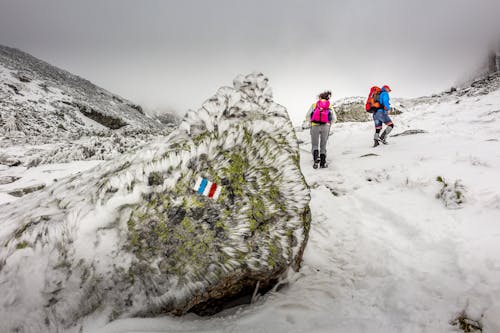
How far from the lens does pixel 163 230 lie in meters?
2.51

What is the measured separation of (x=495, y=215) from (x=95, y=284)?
5.10 m

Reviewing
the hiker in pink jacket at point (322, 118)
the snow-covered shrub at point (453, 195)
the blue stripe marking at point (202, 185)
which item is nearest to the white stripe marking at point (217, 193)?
the blue stripe marking at point (202, 185)

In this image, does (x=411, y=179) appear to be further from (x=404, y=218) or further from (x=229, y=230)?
(x=229, y=230)

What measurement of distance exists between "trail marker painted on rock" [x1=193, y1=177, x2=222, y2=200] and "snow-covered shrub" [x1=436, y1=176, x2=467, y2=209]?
3818 mm

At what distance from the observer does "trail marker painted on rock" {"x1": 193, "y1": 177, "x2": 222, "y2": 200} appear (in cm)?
278

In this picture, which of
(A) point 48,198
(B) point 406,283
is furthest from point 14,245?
(B) point 406,283

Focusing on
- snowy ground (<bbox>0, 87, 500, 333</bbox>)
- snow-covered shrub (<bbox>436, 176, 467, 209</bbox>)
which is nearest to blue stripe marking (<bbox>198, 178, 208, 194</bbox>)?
snowy ground (<bbox>0, 87, 500, 333</bbox>)

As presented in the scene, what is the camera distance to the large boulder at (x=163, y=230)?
7.21 ft

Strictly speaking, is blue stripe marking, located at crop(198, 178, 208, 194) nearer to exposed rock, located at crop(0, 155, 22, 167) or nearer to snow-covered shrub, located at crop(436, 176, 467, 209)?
snow-covered shrub, located at crop(436, 176, 467, 209)

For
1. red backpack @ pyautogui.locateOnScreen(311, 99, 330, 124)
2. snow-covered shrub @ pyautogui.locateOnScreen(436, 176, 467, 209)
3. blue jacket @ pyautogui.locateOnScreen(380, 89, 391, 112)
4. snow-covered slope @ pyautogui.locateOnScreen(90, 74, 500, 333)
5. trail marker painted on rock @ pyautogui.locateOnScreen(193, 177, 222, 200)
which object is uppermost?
blue jacket @ pyautogui.locateOnScreen(380, 89, 391, 112)

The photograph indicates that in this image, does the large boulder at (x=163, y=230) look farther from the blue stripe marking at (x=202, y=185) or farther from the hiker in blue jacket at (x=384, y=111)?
the hiker in blue jacket at (x=384, y=111)

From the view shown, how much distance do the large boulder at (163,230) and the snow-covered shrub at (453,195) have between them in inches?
101

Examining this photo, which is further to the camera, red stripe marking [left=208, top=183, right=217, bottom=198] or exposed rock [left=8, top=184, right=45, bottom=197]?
exposed rock [left=8, top=184, right=45, bottom=197]

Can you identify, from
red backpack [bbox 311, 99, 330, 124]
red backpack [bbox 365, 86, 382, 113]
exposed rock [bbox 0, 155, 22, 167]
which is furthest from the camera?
red backpack [bbox 365, 86, 382, 113]
